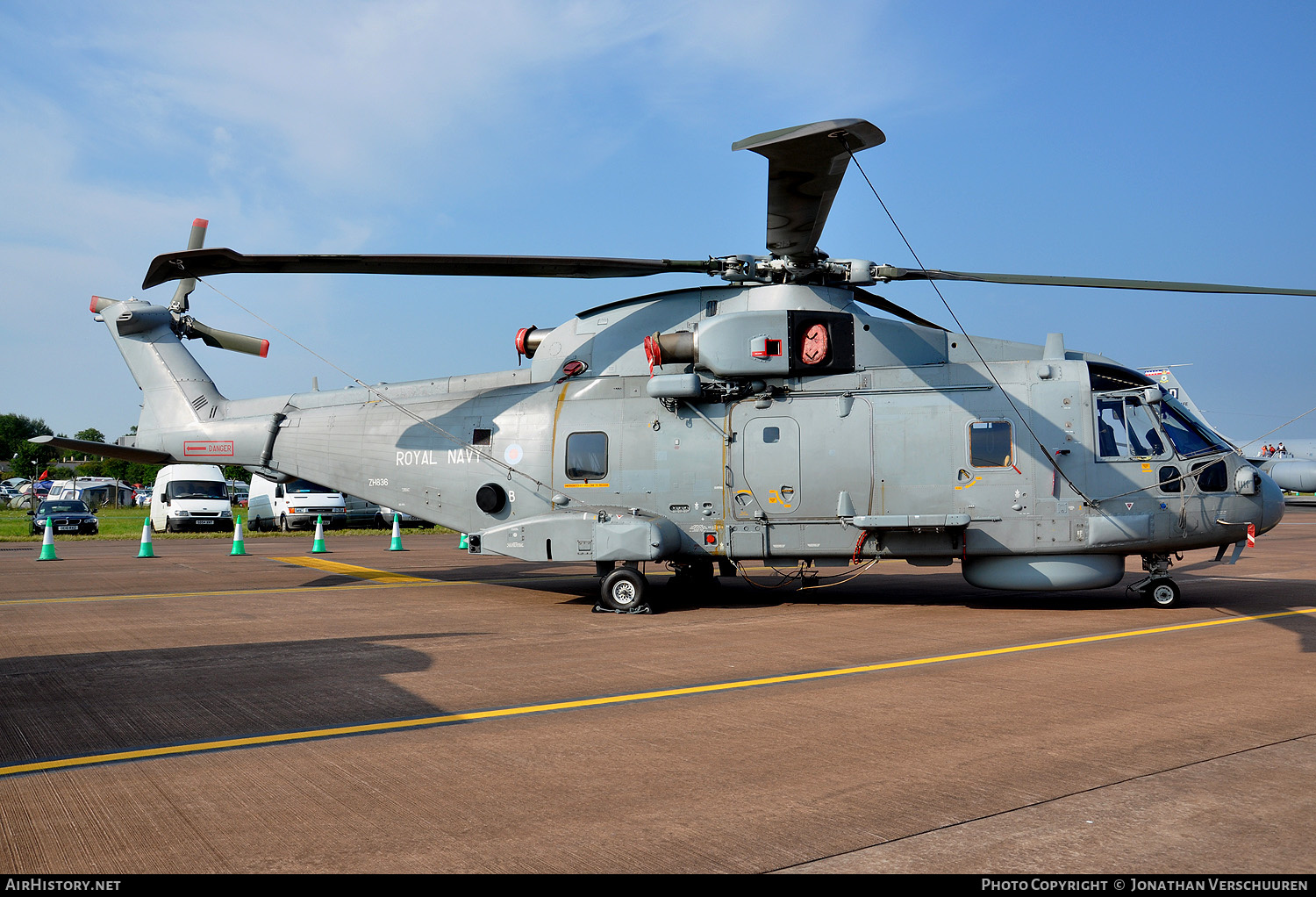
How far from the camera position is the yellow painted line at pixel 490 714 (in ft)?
16.6

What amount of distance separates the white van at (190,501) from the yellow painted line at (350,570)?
40.4 ft

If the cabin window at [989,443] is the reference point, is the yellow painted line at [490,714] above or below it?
below

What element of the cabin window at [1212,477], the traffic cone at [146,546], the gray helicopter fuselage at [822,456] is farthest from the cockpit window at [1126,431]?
the traffic cone at [146,546]

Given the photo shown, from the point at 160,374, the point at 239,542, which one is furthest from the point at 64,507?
the point at 160,374

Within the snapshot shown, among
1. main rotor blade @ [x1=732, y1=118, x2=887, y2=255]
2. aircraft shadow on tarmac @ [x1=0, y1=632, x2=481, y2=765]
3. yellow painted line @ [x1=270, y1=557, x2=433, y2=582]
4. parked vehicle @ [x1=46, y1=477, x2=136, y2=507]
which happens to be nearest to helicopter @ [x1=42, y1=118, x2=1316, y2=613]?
main rotor blade @ [x1=732, y1=118, x2=887, y2=255]

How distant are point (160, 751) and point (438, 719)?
5.40 ft

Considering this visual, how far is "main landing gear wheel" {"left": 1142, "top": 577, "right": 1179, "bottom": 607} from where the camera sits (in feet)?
38.2

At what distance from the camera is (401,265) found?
35.1 feet

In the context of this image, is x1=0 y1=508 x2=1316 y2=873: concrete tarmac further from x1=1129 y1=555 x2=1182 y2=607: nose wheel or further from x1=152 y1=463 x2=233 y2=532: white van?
x1=152 y1=463 x2=233 y2=532: white van

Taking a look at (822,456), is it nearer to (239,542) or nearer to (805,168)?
(805,168)

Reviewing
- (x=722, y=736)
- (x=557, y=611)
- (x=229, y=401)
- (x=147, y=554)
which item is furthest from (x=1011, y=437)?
(x=147, y=554)

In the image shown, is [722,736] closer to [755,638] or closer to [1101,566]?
[755,638]

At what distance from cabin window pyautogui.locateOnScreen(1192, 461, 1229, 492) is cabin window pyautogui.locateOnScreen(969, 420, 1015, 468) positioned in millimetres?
2374

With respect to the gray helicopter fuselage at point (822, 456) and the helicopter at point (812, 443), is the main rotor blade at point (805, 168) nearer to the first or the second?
the helicopter at point (812, 443)
